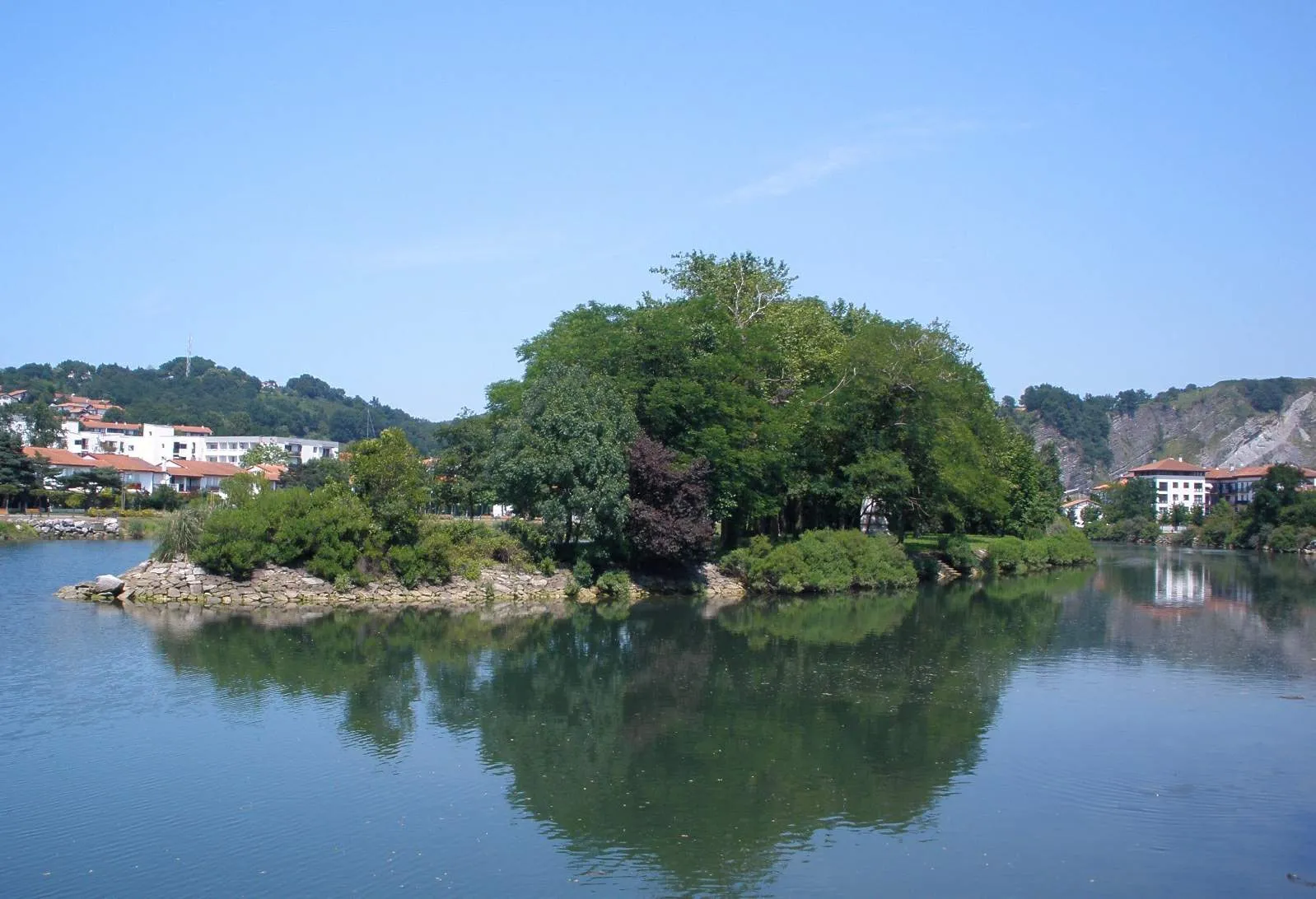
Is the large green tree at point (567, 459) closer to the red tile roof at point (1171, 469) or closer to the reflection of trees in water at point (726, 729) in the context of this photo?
the reflection of trees in water at point (726, 729)

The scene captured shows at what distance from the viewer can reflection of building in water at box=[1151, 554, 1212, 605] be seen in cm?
4644

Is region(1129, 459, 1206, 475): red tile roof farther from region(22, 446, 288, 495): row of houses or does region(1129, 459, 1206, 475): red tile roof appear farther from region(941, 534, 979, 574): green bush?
region(22, 446, 288, 495): row of houses

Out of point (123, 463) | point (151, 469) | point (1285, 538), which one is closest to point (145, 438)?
point (151, 469)

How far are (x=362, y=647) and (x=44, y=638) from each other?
26.7ft

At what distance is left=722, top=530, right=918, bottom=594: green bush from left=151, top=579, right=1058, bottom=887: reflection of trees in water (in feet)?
19.2

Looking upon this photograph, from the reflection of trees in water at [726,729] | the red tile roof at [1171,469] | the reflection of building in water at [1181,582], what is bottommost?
the reflection of building in water at [1181,582]

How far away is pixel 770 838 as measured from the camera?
14656 mm

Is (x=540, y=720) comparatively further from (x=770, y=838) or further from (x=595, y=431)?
(x=595, y=431)

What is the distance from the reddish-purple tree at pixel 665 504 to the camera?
40625 mm

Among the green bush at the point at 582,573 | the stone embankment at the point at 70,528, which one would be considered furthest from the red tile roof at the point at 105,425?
the green bush at the point at 582,573

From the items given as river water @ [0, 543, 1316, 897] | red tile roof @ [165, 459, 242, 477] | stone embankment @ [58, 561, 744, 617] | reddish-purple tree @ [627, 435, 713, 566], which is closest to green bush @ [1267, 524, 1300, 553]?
river water @ [0, 543, 1316, 897]

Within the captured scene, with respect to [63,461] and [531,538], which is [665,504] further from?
[63,461]

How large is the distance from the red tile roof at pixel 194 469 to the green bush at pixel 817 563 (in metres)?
69.6

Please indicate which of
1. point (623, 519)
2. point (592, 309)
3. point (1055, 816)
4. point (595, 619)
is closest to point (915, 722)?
point (1055, 816)
